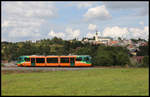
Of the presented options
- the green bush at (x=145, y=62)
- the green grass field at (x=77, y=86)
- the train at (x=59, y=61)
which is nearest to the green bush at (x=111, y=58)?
the train at (x=59, y=61)

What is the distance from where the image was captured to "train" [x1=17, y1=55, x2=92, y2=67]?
3994 cm

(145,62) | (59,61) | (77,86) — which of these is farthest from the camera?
(59,61)

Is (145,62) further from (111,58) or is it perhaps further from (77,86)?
(77,86)

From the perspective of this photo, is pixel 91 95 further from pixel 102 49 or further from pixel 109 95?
pixel 102 49

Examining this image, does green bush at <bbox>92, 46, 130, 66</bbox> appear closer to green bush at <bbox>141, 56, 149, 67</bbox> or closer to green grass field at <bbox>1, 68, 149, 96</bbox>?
green bush at <bbox>141, 56, 149, 67</bbox>

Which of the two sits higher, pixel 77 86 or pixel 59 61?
pixel 77 86

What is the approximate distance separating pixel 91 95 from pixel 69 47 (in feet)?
196

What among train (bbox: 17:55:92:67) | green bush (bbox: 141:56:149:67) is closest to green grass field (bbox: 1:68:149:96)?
green bush (bbox: 141:56:149:67)

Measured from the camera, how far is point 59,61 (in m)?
40.6

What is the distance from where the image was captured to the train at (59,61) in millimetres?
39938

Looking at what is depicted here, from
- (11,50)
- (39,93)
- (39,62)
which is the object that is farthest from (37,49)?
(39,93)

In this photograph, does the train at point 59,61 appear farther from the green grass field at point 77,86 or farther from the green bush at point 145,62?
the green grass field at point 77,86

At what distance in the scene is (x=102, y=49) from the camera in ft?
149

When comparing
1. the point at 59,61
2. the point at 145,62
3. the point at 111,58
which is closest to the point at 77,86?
the point at 59,61
